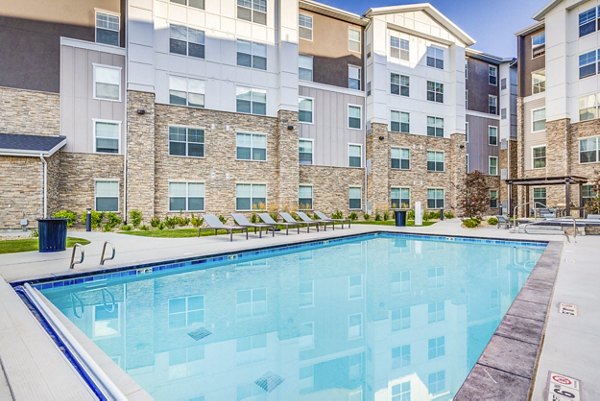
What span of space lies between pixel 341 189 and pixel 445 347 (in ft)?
55.5

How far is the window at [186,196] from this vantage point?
16125 mm

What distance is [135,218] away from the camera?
14828mm

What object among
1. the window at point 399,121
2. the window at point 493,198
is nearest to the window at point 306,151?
the window at point 399,121

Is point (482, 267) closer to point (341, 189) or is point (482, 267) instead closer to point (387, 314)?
point (387, 314)

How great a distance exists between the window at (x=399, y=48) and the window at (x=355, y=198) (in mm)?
9268

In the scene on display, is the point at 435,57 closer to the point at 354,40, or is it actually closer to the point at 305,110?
the point at 354,40

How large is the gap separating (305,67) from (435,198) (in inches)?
506

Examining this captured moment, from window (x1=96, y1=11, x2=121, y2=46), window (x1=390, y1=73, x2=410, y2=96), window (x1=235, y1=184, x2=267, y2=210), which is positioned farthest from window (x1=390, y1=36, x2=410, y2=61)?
window (x1=96, y1=11, x2=121, y2=46)

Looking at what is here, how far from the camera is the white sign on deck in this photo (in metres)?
2.24

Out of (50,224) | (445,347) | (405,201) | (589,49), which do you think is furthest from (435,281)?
(589,49)

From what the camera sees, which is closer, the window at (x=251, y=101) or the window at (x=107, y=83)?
the window at (x=107, y=83)

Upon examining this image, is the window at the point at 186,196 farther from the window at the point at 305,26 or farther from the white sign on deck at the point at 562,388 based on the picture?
the white sign on deck at the point at 562,388

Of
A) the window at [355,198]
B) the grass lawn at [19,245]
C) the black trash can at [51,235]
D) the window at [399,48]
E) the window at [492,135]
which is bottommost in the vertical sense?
the grass lawn at [19,245]

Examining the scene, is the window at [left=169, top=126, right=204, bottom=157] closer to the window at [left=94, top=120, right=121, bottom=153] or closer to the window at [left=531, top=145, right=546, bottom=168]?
the window at [left=94, top=120, right=121, bottom=153]
